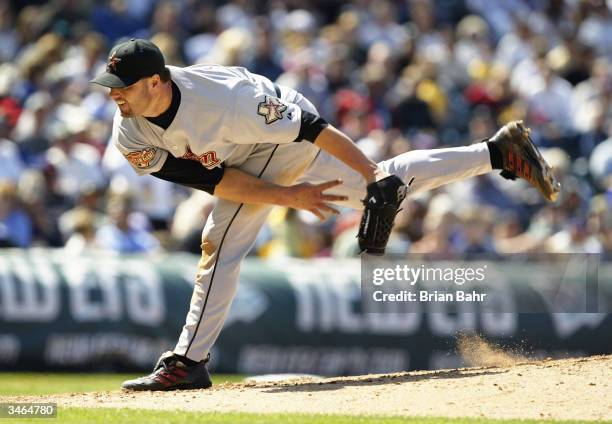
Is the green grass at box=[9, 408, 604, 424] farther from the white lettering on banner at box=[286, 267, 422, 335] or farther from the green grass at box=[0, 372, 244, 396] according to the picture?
the white lettering on banner at box=[286, 267, 422, 335]

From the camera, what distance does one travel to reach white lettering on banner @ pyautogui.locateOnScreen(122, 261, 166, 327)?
1101 centimetres

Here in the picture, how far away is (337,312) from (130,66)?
5138 mm

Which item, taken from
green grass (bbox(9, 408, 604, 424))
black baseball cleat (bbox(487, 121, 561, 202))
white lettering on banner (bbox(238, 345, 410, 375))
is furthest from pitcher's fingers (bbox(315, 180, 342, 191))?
white lettering on banner (bbox(238, 345, 410, 375))

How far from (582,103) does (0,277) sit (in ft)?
27.8

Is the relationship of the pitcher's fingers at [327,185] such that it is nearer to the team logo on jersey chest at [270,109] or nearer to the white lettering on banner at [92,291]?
the team logo on jersey chest at [270,109]

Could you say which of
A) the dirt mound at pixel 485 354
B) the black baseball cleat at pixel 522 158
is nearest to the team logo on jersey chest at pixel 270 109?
the black baseball cleat at pixel 522 158

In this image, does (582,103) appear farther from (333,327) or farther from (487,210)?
(333,327)

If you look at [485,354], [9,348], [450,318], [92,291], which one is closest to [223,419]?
[485,354]

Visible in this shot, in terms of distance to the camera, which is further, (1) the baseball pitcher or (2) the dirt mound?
(2) the dirt mound

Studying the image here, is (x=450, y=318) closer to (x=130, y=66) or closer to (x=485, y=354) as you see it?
(x=485, y=354)

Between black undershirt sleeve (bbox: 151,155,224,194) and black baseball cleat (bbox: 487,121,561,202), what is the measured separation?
1850mm

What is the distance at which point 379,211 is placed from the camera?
675 centimetres

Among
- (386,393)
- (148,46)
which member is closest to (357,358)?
(386,393)

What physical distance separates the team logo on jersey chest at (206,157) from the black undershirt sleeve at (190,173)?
38 mm
